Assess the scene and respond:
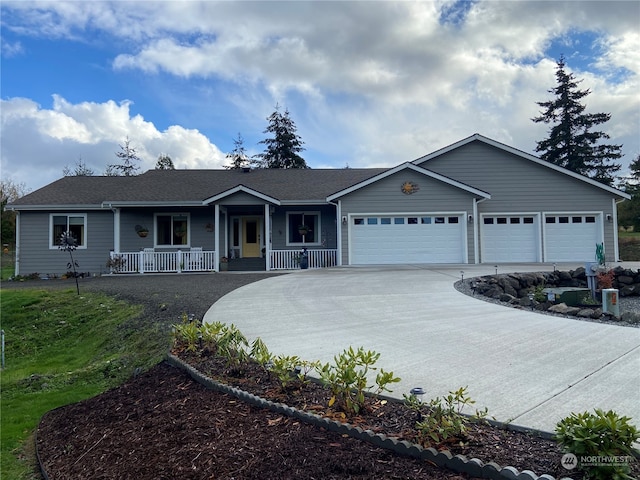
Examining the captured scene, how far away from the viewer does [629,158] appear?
33.8 meters

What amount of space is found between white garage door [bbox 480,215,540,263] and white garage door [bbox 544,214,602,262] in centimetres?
53

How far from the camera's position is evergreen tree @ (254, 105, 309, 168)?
39.5 meters

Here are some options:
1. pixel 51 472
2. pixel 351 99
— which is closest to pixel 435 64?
pixel 351 99

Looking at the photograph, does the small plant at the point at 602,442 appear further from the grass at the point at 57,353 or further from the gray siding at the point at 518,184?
the gray siding at the point at 518,184

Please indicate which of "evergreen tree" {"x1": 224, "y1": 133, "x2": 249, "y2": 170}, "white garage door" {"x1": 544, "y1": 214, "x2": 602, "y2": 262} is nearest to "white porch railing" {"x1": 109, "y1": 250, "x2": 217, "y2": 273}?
"white garage door" {"x1": 544, "y1": 214, "x2": 602, "y2": 262}

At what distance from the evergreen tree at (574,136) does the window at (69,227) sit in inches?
1419

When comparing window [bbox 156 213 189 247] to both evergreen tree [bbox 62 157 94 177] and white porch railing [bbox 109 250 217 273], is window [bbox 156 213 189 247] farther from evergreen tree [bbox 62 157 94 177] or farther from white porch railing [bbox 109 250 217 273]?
evergreen tree [bbox 62 157 94 177]

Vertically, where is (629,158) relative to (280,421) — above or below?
above

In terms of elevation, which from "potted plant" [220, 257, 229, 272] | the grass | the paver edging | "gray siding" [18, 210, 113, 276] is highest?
"gray siding" [18, 210, 113, 276]

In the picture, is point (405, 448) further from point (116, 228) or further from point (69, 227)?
point (69, 227)

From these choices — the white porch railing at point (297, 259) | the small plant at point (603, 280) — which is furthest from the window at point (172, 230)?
the small plant at point (603, 280)

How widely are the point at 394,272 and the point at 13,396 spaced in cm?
1019

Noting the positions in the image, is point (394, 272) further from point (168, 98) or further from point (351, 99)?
point (168, 98)

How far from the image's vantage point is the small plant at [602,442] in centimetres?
203
